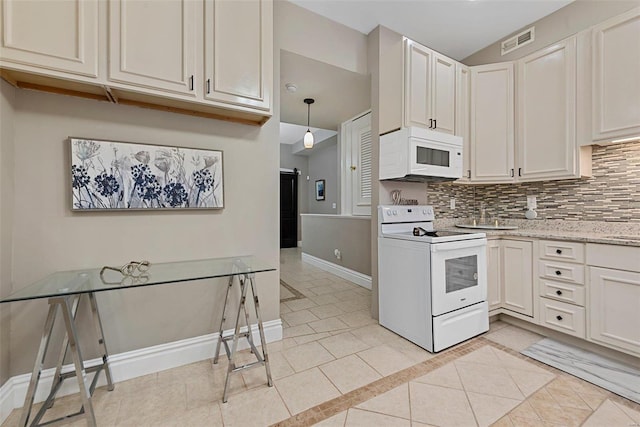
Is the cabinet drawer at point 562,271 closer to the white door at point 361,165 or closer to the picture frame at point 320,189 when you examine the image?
the white door at point 361,165

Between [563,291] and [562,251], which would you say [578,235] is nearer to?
[562,251]

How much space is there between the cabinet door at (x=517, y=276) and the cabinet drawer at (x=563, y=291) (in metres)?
0.10

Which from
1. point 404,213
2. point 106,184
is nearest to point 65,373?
point 106,184

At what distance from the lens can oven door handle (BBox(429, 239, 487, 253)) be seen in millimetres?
2012

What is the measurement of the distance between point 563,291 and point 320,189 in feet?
17.6

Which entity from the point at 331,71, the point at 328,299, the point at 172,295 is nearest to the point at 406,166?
the point at 331,71

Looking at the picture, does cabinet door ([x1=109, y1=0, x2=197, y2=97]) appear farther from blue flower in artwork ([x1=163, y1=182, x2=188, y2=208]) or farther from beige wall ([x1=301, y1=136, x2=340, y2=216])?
beige wall ([x1=301, y1=136, x2=340, y2=216])

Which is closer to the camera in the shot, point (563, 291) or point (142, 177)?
point (142, 177)

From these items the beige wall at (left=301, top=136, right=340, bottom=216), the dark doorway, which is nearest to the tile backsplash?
the beige wall at (left=301, top=136, right=340, bottom=216)

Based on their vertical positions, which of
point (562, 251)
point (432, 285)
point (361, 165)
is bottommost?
point (432, 285)

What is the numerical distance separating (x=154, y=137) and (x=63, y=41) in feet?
1.99

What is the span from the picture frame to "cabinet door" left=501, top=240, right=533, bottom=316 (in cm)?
474

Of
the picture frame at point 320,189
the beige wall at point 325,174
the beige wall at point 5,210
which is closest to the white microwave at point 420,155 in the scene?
the beige wall at point 5,210

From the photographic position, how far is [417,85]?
8.17 feet
